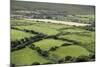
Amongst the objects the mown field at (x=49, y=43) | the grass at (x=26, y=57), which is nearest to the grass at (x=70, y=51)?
the mown field at (x=49, y=43)

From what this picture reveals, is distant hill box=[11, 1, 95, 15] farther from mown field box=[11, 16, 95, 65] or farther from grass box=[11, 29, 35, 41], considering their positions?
grass box=[11, 29, 35, 41]

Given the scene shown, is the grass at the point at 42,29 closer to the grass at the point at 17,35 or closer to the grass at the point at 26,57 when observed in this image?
the grass at the point at 17,35

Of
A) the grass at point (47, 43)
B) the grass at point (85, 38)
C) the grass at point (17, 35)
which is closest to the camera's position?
the grass at point (17, 35)

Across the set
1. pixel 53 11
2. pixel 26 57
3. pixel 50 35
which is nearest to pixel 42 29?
pixel 50 35

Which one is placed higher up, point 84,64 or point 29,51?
point 29,51
